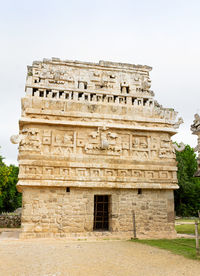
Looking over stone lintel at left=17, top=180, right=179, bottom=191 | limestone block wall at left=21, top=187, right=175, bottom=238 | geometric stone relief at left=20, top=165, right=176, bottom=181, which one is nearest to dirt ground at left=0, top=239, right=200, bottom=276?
limestone block wall at left=21, top=187, right=175, bottom=238

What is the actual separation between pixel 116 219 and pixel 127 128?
400 cm

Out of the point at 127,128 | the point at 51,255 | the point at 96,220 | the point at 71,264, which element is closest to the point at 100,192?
the point at 96,220

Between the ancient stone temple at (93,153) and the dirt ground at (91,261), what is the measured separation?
Answer: 2.18m

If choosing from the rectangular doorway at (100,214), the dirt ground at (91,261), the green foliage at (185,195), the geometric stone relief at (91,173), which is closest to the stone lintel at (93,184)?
the geometric stone relief at (91,173)

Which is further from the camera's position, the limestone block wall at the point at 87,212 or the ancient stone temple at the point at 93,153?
the ancient stone temple at the point at 93,153

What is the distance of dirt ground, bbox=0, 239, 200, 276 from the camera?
5.64 metres

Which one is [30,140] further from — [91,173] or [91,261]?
[91,261]

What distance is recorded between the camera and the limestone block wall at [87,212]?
33.8ft

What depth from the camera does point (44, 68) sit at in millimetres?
12195

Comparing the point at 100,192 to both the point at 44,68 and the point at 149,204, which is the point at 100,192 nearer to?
the point at 149,204

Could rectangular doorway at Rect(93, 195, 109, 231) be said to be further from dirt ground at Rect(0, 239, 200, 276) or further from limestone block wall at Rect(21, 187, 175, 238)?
dirt ground at Rect(0, 239, 200, 276)

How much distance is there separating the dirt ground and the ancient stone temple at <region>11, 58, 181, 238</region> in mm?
2181

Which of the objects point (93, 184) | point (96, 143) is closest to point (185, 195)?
point (96, 143)

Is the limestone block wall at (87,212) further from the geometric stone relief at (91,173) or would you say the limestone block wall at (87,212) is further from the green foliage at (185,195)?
the green foliage at (185,195)
